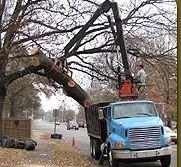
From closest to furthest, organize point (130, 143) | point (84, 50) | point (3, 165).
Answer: point (130, 143)
point (3, 165)
point (84, 50)

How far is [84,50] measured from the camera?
904 inches

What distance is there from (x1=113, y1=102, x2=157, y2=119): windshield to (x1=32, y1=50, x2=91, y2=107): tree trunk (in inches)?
202

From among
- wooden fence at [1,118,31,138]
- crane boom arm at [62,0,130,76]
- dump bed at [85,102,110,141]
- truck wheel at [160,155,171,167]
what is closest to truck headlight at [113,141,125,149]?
truck wheel at [160,155,171,167]

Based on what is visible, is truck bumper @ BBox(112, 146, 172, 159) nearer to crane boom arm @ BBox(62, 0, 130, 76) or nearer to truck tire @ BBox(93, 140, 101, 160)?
crane boom arm @ BBox(62, 0, 130, 76)

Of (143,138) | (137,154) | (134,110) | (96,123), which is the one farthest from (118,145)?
(96,123)

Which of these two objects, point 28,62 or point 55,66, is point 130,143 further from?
point 28,62

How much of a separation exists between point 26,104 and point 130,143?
198 feet

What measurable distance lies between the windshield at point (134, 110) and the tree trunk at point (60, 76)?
5124mm

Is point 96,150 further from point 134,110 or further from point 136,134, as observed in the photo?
point 136,134

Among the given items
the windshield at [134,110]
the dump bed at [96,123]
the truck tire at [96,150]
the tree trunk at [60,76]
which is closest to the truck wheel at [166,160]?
the windshield at [134,110]

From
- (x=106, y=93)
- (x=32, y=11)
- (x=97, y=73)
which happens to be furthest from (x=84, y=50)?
(x=106, y=93)

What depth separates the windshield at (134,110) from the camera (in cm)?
1596

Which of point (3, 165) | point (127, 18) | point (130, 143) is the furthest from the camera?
point (127, 18)

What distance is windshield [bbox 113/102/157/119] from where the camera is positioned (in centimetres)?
1596
